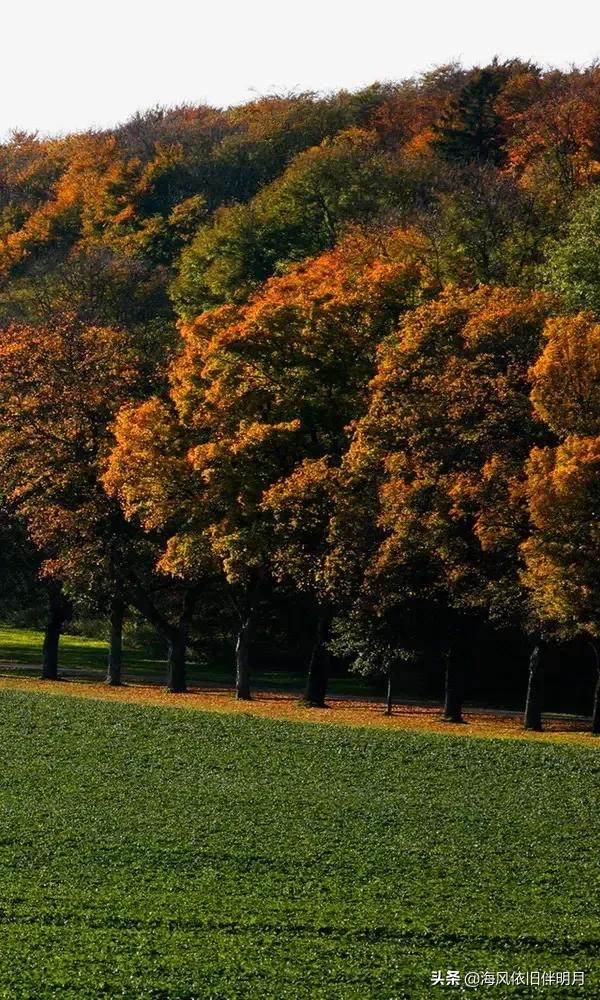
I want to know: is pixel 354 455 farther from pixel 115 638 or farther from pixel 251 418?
pixel 115 638

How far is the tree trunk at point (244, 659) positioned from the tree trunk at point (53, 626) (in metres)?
12.3

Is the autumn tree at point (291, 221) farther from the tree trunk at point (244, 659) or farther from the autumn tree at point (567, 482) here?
the autumn tree at point (567, 482)

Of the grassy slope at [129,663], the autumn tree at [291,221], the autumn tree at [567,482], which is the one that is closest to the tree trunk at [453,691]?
the autumn tree at [567,482]

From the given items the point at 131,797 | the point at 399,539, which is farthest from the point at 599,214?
the point at 131,797

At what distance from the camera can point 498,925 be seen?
953 inches

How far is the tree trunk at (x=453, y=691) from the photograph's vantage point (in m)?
61.6

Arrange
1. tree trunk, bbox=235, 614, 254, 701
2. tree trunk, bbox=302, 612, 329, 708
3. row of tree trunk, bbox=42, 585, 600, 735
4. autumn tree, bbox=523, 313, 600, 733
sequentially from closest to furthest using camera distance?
1. autumn tree, bbox=523, 313, 600, 733
2. row of tree trunk, bbox=42, 585, 600, 735
3. tree trunk, bbox=302, 612, 329, 708
4. tree trunk, bbox=235, 614, 254, 701

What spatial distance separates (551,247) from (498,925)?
171ft

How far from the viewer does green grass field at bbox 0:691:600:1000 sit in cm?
2203

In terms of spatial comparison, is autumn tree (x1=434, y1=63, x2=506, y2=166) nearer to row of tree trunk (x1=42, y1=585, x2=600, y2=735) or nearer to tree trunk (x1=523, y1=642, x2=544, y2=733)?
row of tree trunk (x1=42, y1=585, x2=600, y2=735)

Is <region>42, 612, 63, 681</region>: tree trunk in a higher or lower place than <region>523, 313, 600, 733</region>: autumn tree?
lower

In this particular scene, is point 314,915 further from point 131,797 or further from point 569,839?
point 131,797

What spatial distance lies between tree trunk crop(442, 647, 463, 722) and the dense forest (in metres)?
0.09

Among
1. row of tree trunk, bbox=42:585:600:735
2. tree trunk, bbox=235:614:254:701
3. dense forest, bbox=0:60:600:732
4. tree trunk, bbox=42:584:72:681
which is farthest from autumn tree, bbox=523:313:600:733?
tree trunk, bbox=42:584:72:681
